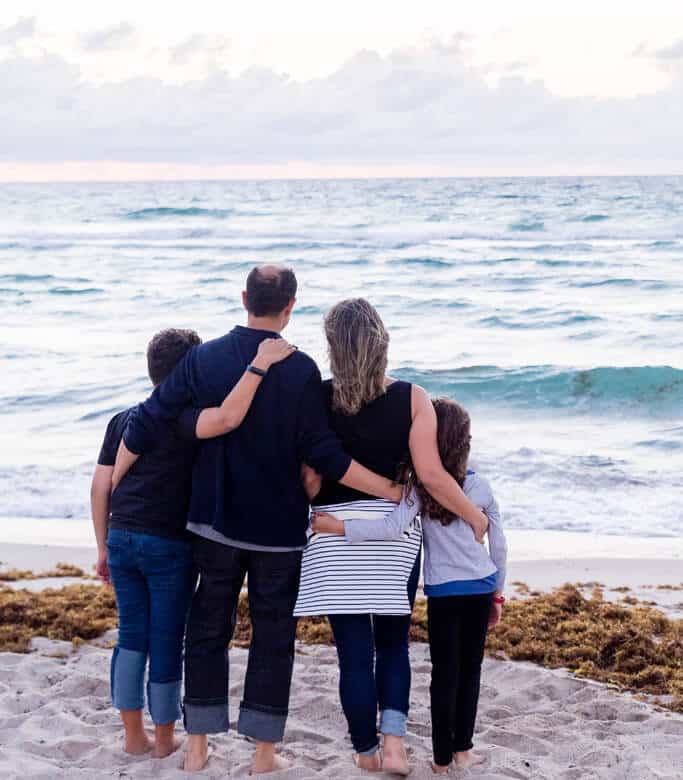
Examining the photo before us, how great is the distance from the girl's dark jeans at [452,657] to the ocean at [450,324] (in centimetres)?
491

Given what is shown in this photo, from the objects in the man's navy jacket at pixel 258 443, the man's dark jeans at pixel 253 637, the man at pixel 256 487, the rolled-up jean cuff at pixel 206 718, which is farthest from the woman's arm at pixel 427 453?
the rolled-up jean cuff at pixel 206 718

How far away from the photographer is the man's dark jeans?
3445 millimetres

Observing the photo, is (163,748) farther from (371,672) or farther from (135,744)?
(371,672)

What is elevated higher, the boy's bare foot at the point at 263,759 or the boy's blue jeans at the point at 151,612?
the boy's blue jeans at the point at 151,612

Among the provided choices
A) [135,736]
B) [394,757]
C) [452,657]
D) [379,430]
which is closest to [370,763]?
[394,757]

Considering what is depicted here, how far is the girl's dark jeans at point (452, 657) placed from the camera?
140 inches

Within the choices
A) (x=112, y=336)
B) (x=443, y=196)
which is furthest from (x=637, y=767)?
(x=443, y=196)

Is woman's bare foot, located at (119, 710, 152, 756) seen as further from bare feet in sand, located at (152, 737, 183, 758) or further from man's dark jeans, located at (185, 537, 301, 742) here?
man's dark jeans, located at (185, 537, 301, 742)

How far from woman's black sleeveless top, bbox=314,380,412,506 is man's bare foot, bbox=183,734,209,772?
1.04 metres

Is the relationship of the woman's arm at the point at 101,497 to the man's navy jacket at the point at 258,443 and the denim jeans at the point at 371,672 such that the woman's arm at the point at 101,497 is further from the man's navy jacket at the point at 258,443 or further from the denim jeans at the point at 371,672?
the denim jeans at the point at 371,672

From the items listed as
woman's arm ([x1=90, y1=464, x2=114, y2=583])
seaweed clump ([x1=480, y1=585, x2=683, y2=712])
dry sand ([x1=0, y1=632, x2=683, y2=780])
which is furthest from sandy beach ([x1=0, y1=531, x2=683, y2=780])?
woman's arm ([x1=90, y1=464, x2=114, y2=583])

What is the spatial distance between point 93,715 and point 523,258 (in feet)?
96.0

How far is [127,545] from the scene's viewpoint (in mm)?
3562

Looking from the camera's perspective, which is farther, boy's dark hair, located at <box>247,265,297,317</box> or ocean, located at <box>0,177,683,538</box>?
ocean, located at <box>0,177,683,538</box>
